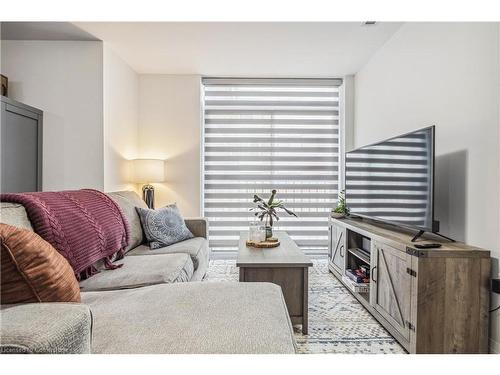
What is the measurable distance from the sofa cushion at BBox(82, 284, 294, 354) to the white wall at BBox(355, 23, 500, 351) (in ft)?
4.50

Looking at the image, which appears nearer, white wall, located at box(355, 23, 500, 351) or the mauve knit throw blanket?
the mauve knit throw blanket

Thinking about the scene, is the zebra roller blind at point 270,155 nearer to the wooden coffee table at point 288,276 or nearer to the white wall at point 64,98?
the white wall at point 64,98

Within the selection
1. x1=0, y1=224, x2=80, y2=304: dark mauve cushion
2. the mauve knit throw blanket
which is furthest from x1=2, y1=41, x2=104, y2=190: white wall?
x1=0, y1=224, x2=80, y2=304: dark mauve cushion

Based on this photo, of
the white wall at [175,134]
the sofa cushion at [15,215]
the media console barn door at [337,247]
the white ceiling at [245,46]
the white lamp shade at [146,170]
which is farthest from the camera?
the white wall at [175,134]

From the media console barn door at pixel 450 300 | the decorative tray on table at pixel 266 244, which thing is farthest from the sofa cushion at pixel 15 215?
the media console barn door at pixel 450 300

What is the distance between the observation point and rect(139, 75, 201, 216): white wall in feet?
12.8

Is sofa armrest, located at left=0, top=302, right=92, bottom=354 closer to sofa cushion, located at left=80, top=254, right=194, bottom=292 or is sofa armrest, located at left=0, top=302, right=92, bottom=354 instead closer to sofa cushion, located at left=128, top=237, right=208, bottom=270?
sofa cushion, located at left=80, top=254, right=194, bottom=292

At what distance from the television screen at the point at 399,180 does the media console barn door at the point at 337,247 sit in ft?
0.97

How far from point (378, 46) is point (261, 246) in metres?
2.50

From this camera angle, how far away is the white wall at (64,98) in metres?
2.97

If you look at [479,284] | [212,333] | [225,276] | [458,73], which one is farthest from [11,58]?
[479,284]

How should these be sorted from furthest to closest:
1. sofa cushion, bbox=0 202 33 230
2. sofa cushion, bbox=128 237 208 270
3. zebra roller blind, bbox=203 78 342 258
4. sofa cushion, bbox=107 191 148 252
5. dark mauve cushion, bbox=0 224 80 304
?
1. zebra roller blind, bbox=203 78 342 258
2. sofa cushion, bbox=107 191 148 252
3. sofa cushion, bbox=128 237 208 270
4. sofa cushion, bbox=0 202 33 230
5. dark mauve cushion, bbox=0 224 80 304

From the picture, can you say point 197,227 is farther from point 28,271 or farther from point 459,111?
point 459,111
